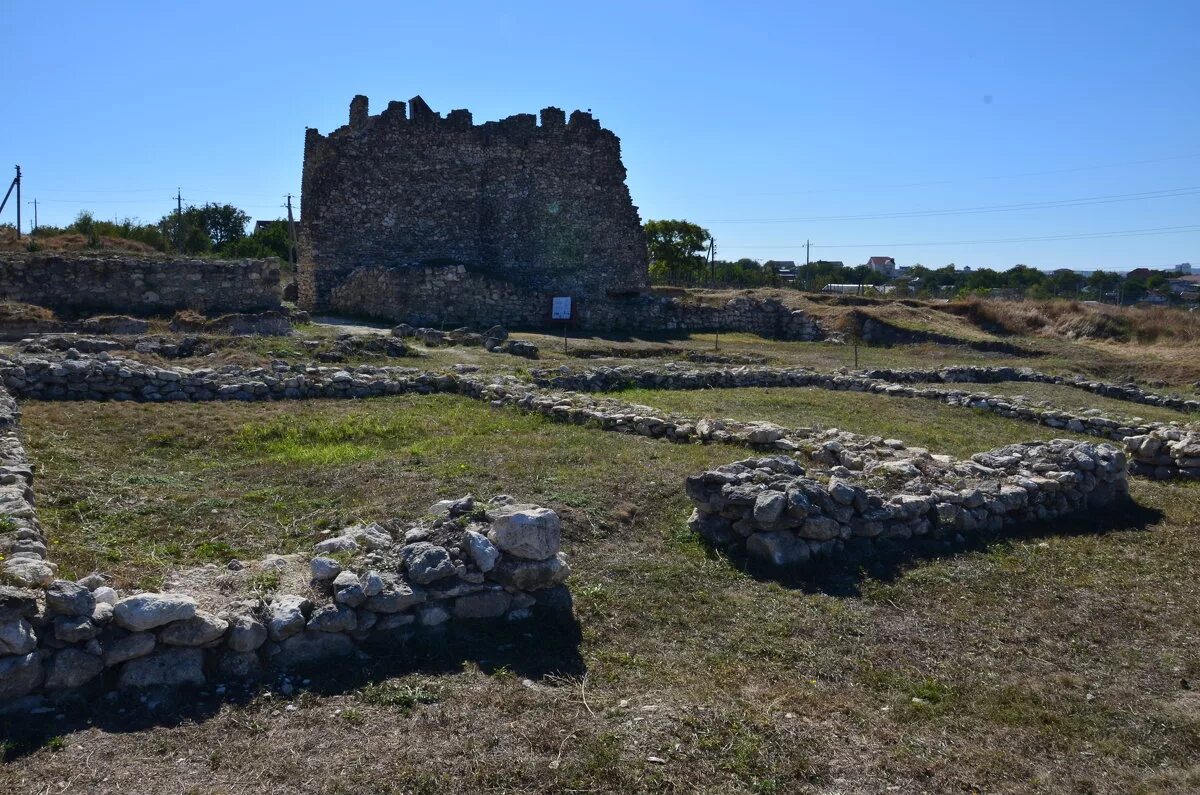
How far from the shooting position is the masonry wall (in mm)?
33750

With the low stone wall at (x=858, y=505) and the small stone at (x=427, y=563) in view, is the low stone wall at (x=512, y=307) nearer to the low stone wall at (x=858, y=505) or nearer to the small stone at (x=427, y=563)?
the low stone wall at (x=858, y=505)

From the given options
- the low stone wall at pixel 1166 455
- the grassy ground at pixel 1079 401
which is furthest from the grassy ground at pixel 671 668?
the grassy ground at pixel 1079 401

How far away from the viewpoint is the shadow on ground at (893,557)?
26.1 ft

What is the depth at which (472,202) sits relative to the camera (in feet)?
118

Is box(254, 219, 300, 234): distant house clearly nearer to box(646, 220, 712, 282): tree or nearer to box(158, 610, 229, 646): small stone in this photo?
box(646, 220, 712, 282): tree

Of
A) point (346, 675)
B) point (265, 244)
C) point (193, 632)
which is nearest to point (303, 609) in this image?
point (346, 675)

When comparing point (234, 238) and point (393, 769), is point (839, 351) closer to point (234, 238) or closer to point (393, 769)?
point (393, 769)

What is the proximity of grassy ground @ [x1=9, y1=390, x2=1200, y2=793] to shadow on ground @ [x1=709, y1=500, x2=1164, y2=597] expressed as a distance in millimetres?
73

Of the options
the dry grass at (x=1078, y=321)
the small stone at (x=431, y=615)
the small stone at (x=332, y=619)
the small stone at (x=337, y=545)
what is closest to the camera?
the small stone at (x=332, y=619)

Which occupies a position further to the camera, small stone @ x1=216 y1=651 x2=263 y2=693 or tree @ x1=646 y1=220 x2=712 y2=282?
tree @ x1=646 y1=220 x2=712 y2=282

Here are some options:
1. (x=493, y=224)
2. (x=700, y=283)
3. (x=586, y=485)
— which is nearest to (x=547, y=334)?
(x=493, y=224)

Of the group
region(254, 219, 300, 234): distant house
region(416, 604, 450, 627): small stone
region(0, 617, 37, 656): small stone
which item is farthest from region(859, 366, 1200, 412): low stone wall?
region(254, 219, 300, 234): distant house

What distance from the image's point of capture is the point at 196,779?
468 cm

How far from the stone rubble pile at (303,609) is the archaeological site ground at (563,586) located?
0.06 feet
